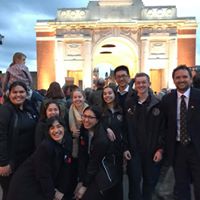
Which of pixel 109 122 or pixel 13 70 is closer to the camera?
pixel 109 122

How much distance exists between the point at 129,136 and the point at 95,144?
64 centimetres

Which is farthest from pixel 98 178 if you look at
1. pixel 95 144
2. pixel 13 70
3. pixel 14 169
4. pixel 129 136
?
pixel 13 70

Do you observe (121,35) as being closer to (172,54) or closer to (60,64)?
(172,54)

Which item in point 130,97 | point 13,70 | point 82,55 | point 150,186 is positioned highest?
point 82,55

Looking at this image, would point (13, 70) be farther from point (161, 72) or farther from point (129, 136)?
point (161, 72)

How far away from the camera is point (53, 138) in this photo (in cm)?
447

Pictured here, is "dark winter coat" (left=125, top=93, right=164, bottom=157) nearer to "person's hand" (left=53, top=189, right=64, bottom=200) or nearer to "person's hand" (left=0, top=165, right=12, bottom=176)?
"person's hand" (left=53, top=189, right=64, bottom=200)

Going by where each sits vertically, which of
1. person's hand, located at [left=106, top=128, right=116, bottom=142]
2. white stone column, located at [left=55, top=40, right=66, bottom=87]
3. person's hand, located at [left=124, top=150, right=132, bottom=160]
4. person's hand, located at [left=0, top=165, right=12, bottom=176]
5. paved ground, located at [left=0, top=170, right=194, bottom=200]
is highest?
white stone column, located at [left=55, top=40, right=66, bottom=87]

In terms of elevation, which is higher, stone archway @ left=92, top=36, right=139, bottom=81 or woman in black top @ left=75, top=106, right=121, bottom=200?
stone archway @ left=92, top=36, right=139, bottom=81

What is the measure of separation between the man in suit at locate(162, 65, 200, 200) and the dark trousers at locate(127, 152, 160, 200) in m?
0.37

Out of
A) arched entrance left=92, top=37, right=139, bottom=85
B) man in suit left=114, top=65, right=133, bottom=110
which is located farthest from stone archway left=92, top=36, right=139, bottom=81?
man in suit left=114, top=65, right=133, bottom=110

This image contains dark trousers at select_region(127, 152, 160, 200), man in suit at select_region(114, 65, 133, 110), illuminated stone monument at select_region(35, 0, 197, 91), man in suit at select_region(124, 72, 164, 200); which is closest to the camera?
man in suit at select_region(124, 72, 164, 200)

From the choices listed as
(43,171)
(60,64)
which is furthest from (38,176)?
(60,64)

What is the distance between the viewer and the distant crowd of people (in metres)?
4.38
